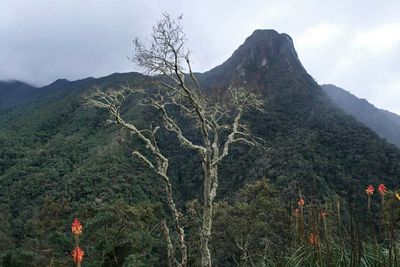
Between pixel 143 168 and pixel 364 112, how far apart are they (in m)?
80.7

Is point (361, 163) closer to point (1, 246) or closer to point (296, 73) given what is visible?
point (1, 246)

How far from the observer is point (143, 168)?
4819cm

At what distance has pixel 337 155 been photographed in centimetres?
4591

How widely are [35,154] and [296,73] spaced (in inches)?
1937

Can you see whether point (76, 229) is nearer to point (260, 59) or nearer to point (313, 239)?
point (313, 239)

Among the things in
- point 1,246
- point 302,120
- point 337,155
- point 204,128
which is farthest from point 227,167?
point 204,128

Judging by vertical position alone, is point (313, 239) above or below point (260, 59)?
below

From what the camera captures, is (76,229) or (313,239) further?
(76,229)

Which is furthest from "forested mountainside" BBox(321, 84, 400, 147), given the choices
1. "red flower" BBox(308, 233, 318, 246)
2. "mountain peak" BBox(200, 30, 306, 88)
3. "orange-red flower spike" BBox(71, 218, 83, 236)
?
"red flower" BBox(308, 233, 318, 246)

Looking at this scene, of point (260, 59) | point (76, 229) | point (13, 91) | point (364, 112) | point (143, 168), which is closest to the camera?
point (76, 229)

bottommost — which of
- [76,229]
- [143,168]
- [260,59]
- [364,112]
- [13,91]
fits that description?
[143,168]

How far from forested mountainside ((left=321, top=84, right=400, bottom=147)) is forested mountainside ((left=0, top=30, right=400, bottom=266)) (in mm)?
34802

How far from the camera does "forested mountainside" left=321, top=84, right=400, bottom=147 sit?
348ft

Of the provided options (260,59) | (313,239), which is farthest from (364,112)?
(313,239)
